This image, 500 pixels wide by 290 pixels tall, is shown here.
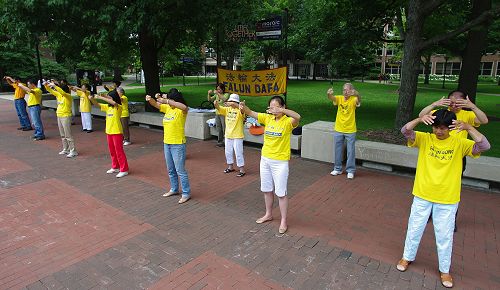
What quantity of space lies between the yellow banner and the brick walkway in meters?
3.52

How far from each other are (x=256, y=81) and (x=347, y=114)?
4.48 meters

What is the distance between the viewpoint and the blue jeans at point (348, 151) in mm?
6805

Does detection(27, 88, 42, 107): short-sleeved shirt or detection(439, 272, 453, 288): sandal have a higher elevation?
detection(27, 88, 42, 107): short-sleeved shirt

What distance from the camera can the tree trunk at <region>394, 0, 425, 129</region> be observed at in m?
8.27

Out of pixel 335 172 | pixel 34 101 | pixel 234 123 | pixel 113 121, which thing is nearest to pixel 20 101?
pixel 34 101

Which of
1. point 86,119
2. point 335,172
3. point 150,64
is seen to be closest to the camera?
point 335,172

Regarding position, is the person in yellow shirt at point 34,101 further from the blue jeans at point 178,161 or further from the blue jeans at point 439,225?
the blue jeans at point 439,225

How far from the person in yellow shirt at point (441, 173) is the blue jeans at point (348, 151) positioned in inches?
121

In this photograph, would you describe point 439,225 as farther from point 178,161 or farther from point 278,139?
point 178,161

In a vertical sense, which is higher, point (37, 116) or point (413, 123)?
point (413, 123)

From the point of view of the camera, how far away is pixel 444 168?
346 centimetres

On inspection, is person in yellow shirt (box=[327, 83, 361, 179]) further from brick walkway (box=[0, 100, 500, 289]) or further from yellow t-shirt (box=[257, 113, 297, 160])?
yellow t-shirt (box=[257, 113, 297, 160])

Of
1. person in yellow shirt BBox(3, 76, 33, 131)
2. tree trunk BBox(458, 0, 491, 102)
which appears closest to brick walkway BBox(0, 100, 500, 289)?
person in yellow shirt BBox(3, 76, 33, 131)

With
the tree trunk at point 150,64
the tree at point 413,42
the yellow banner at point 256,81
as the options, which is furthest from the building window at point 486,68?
the tree trunk at point 150,64
